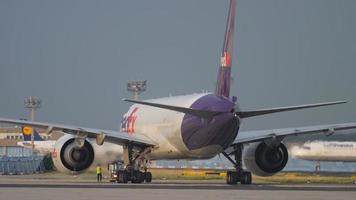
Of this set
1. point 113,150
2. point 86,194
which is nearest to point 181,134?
point 113,150

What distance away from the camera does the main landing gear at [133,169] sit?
193ft

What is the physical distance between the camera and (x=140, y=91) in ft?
515

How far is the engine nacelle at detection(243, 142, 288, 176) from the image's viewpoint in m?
61.1

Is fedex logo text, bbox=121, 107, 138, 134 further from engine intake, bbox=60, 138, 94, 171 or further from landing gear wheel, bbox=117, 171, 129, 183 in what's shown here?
landing gear wheel, bbox=117, 171, 129, 183

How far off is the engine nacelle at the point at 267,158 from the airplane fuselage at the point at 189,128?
4896 millimetres

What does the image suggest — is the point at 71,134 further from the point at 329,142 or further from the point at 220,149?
the point at 329,142

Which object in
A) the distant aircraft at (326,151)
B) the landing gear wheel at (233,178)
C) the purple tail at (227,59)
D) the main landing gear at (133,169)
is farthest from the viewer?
the distant aircraft at (326,151)

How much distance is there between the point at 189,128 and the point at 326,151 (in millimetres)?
69187

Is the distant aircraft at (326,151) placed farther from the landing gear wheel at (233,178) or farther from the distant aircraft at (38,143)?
the landing gear wheel at (233,178)

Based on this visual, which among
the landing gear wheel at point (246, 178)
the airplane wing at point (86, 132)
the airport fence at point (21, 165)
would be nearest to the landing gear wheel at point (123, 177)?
the airplane wing at point (86, 132)

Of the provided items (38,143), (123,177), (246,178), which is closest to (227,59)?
(246,178)

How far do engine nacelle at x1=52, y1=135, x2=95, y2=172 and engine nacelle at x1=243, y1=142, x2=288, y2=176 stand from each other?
37.3 feet

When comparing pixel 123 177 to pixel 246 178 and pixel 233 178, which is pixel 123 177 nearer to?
pixel 233 178

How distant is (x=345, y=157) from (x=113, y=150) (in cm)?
6115
